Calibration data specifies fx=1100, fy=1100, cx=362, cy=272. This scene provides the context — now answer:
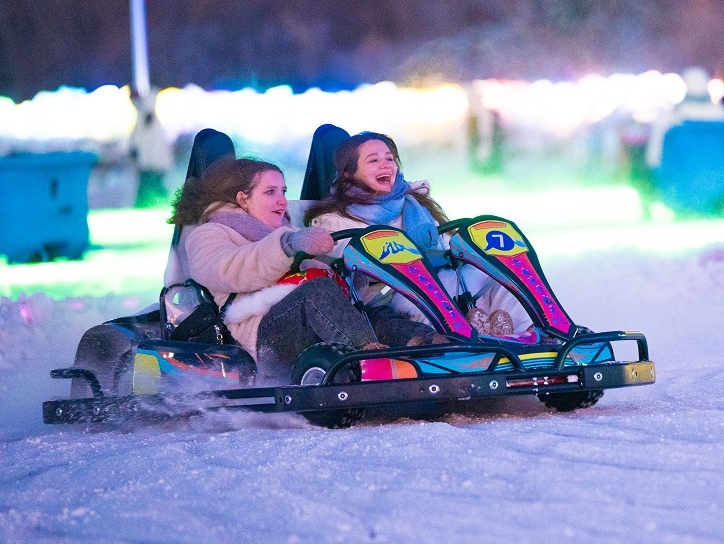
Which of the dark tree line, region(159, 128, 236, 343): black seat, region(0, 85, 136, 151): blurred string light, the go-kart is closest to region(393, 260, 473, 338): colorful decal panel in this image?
the go-kart

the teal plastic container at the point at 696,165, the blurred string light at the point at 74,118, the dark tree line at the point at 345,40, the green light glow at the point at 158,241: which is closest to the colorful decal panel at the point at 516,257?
the green light glow at the point at 158,241

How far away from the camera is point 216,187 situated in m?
3.43

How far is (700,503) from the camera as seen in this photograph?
1.94 meters

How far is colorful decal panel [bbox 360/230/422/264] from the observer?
301 centimetres

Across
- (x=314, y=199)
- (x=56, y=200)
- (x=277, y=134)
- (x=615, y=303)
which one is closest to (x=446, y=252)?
(x=314, y=199)

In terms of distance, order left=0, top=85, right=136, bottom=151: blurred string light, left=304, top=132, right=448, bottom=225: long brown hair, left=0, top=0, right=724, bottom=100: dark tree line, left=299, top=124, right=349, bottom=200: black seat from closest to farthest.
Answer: left=304, top=132, right=448, bottom=225: long brown hair → left=299, top=124, right=349, bottom=200: black seat → left=0, top=85, right=136, bottom=151: blurred string light → left=0, top=0, right=724, bottom=100: dark tree line

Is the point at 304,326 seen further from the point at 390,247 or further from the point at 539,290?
the point at 539,290

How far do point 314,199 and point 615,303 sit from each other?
2069mm

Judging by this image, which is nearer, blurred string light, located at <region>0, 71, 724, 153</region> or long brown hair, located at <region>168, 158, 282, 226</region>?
long brown hair, located at <region>168, 158, 282, 226</region>

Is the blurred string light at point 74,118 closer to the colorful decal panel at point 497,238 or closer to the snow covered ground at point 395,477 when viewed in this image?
the snow covered ground at point 395,477

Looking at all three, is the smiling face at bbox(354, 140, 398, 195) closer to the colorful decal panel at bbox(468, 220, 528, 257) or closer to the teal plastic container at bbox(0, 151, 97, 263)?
the colorful decal panel at bbox(468, 220, 528, 257)

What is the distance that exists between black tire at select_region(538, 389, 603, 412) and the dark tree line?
13.6 meters

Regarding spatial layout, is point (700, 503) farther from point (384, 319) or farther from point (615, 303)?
point (615, 303)

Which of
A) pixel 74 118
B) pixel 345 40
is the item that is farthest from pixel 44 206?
pixel 345 40
